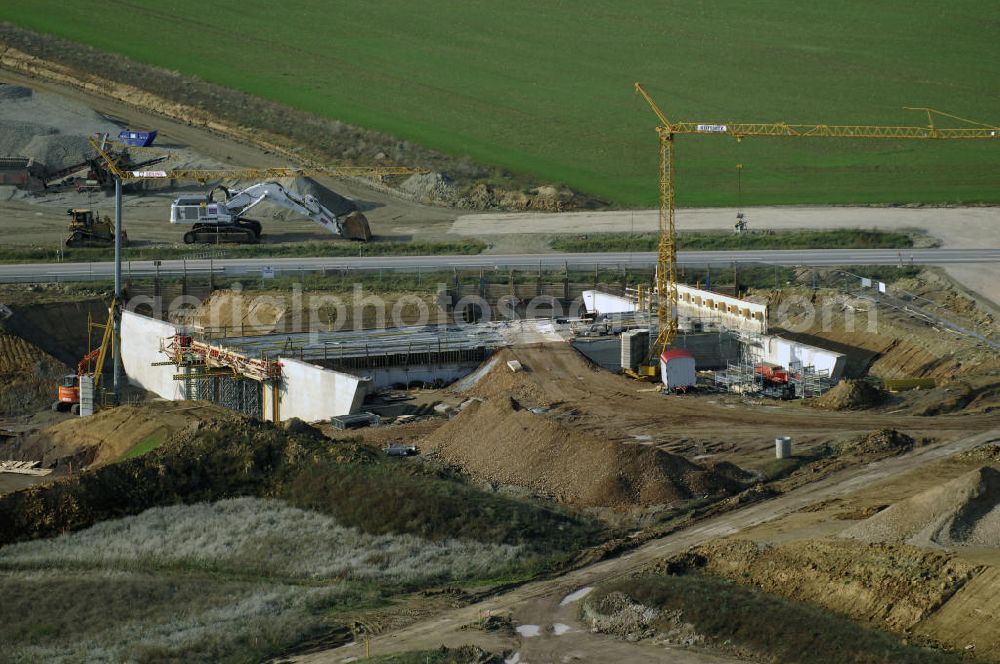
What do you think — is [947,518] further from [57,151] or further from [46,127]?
[46,127]

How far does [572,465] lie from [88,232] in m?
42.2

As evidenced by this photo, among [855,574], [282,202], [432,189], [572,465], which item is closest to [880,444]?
[572,465]

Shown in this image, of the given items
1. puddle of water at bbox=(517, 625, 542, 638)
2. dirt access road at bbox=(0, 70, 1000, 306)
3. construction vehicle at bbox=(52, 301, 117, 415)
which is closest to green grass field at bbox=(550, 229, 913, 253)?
dirt access road at bbox=(0, 70, 1000, 306)

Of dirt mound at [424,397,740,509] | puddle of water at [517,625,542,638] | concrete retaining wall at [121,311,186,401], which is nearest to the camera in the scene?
puddle of water at [517,625,542,638]

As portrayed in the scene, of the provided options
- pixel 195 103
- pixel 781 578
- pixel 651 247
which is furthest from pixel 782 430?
pixel 195 103

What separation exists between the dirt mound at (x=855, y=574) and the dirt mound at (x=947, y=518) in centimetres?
88

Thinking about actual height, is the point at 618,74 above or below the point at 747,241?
above

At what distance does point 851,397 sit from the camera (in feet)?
162

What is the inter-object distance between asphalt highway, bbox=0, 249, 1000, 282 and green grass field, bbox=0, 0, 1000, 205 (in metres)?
13.9

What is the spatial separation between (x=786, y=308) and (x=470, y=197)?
27.6 metres

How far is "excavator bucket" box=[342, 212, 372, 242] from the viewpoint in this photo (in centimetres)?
7744

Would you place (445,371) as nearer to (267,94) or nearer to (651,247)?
(651,247)

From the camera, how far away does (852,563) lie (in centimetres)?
3178

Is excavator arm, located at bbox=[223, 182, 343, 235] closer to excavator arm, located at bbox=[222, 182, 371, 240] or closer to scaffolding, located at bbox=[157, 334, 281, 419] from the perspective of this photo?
excavator arm, located at bbox=[222, 182, 371, 240]
